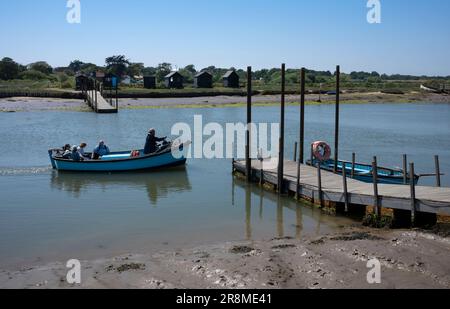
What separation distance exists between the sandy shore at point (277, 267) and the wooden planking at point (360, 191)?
881 mm

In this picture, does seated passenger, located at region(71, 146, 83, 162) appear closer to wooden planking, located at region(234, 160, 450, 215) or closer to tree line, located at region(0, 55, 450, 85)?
wooden planking, located at region(234, 160, 450, 215)

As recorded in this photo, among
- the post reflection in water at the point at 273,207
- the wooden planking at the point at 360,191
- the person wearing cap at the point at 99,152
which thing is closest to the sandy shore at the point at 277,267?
the wooden planking at the point at 360,191

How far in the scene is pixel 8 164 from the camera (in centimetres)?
2950

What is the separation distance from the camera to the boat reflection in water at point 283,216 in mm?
16297

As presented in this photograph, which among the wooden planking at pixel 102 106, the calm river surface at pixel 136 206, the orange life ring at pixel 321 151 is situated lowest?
the calm river surface at pixel 136 206

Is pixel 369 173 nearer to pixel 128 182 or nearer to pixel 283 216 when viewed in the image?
pixel 283 216

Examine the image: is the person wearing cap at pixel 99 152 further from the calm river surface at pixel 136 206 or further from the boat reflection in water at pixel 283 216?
the boat reflection in water at pixel 283 216

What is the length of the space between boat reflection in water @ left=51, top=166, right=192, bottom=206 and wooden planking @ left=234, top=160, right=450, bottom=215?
154 inches

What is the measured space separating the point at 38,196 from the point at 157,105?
52463mm

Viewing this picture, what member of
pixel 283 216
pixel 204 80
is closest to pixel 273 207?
pixel 283 216

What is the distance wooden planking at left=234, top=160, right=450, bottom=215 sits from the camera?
14461 millimetres

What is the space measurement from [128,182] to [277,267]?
1385 centimetres
